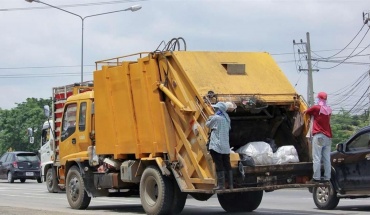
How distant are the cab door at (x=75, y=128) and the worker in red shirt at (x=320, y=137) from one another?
226 inches

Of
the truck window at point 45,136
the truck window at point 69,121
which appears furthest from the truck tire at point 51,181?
the truck window at point 69,121

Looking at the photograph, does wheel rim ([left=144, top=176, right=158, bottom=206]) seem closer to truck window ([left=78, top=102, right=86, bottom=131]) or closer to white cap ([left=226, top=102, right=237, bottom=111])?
white cap ([left=226, top=102, right=237, bottom=111])

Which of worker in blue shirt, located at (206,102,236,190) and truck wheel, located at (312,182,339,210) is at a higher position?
worker in blue shirt, located at (206,102,236,190)

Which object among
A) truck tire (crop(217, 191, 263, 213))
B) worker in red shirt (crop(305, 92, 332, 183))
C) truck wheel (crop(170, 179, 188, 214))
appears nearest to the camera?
worker in red shirt (crop(305, 92, 332, 183))

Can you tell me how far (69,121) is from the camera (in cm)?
1759

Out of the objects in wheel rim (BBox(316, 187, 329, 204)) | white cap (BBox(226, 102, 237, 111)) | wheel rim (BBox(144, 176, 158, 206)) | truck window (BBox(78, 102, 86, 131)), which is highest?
truck window (BBox(78, 102, 86, 131))

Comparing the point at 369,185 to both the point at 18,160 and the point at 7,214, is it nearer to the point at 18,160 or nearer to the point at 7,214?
the point at 7,214

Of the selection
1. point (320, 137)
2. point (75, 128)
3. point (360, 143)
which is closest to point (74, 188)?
point (75, 128)

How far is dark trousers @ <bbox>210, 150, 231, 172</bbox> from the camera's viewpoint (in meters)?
12.0

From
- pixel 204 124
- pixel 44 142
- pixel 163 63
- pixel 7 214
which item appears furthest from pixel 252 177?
pixel 44 142

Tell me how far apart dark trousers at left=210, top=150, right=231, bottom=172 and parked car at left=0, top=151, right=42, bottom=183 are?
2438 centimetres

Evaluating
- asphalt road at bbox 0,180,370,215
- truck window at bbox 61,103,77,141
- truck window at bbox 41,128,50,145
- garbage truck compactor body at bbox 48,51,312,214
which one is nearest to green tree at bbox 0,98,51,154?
truck window at bbox 41,128,50,145

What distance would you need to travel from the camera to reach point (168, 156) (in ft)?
43.4

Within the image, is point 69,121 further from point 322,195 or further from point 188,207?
point 322,195
